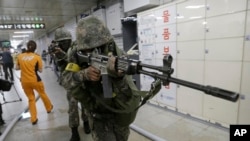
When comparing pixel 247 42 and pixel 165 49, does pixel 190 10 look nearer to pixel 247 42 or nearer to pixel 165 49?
pixel 165 49

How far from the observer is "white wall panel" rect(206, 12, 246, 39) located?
7.48ft

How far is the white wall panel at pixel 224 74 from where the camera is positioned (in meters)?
2.40

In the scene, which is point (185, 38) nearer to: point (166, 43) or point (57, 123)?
point (166, 43)

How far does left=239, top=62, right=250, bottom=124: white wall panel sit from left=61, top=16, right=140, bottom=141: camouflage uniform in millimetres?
1813

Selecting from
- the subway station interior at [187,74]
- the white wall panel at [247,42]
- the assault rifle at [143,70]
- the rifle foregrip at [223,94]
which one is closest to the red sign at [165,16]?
the subway station interior at [187,74]

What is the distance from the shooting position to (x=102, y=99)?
132 centimetres

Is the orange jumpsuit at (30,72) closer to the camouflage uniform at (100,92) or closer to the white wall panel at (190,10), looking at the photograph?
the camouflage uniform at (100,92)

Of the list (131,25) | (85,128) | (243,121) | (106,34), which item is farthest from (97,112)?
(131,25)

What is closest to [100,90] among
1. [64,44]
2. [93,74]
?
[93,74]

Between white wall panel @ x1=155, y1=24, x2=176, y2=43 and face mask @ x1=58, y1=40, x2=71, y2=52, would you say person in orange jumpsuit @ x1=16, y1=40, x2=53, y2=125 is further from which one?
white wall panel @ x1=155, y1=24, x2=176, y2=43

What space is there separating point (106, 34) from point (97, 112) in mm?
639

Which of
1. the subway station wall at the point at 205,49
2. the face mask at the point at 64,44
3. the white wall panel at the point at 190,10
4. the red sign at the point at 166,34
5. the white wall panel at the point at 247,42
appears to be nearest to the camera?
the white wall panel at the point at 247,42

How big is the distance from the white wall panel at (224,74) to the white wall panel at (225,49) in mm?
79

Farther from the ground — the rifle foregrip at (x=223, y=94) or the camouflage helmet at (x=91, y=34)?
the camouflage helmet at (x=91, y=34)
